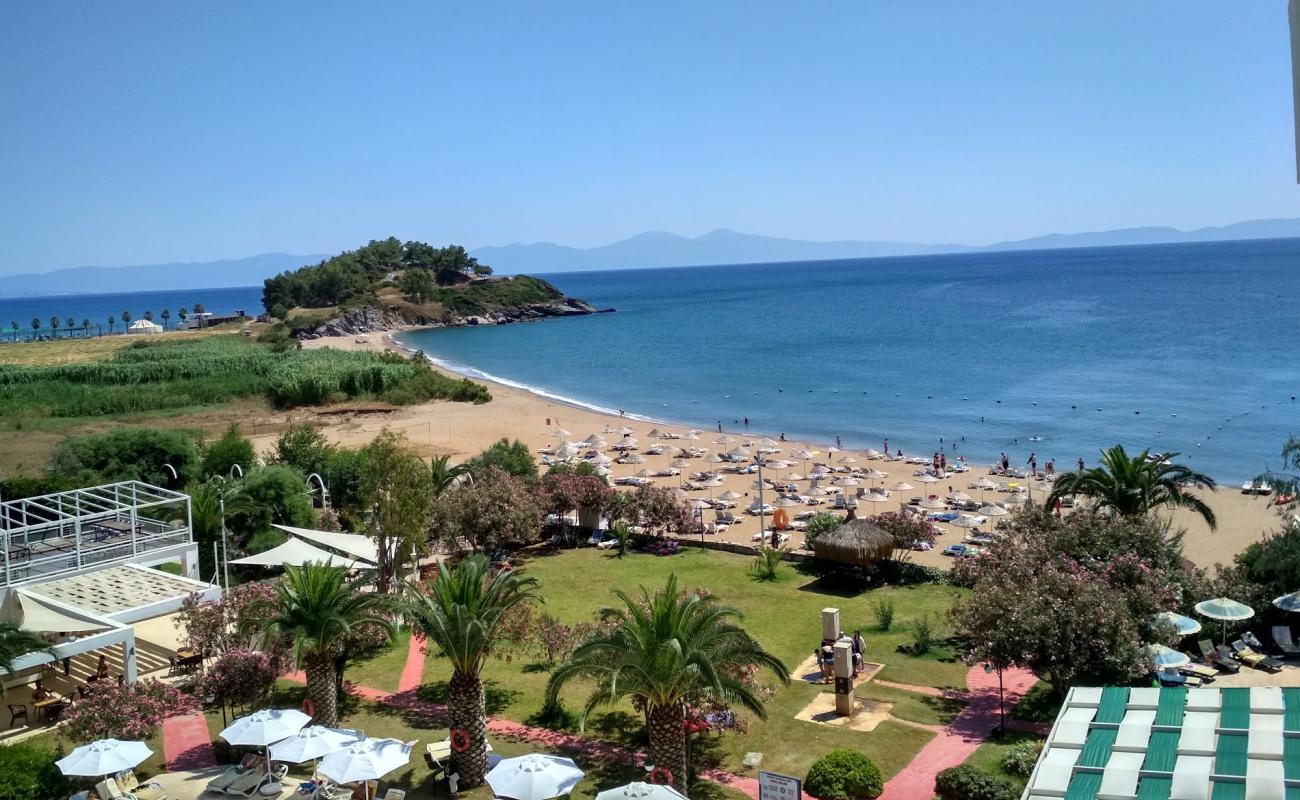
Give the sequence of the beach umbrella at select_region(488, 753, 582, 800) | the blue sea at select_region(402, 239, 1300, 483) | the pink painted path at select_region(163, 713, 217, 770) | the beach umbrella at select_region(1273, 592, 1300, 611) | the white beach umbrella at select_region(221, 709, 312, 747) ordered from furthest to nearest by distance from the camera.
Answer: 1. the blue sea at select_region(402, 239, 1300, 483)
2. the beach umbrella at select_region(1273, 592, 1300, 611)
3. the pink painted path at select_region(163, 713, 217, 770)
4. the white beach umbrella at select_region(221, 709, 312, 747)
5. the beach umbrella at select_region(488, 753, 582, 800)

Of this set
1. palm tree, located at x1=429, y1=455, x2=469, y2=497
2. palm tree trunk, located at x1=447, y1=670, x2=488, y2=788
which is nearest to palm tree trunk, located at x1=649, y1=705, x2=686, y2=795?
palm tree trunk, located at x1=447, y1=670, x2=488, y2=788

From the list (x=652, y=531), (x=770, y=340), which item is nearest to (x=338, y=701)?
(x=652, y=531)

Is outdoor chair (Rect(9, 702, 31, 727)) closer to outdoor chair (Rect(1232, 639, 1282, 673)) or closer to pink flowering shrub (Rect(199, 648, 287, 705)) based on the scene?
pink flowering shrub (Rect(199, 648, 287, 705))

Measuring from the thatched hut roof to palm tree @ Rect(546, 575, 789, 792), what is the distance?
10404 mm

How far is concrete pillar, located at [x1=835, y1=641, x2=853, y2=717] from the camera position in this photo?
15.2 m

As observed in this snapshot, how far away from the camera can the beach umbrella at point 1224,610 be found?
16766mm

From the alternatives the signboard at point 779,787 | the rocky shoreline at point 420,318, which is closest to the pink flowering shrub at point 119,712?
the signboard at point 779,787

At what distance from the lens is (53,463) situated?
32906 mm

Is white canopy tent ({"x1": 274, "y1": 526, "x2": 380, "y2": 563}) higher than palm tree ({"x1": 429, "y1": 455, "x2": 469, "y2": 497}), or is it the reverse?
palm tree ({"x1": 429, "y1": 455, "x2": 469, "y2": 497})

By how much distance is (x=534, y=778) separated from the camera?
11148mm

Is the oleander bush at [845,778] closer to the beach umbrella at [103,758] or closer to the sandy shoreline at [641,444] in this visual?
the beach umbrella at [103,758]

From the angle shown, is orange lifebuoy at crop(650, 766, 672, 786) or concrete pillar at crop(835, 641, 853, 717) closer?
orange lifebuoy at crop(650, 766, 672, 786)

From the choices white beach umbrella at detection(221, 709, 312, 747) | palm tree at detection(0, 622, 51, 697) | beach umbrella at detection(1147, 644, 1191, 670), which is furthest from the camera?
beach umbrella at detection(1147, 644, 1191, 670)

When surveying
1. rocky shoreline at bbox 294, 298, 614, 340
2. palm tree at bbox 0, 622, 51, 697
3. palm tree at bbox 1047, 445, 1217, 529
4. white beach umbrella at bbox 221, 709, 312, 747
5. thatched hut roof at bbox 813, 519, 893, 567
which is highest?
rocky shoreline at bbox 294, 298, 614, 340
